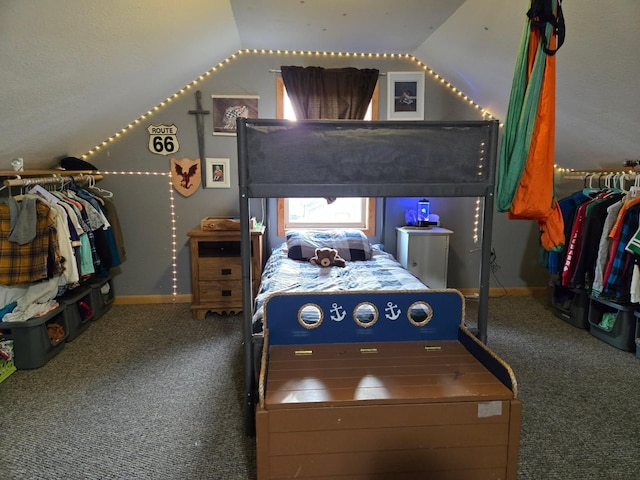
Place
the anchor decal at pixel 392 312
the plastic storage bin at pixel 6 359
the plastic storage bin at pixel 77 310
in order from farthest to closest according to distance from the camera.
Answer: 1. the plastic storage bin at pixel 77 310
2. the plastic storage bin at pixel 6 359
3. the anchor decal at pixel 392 312

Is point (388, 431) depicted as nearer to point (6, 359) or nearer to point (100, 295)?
point (6, 359)

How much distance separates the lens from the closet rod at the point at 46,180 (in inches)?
103

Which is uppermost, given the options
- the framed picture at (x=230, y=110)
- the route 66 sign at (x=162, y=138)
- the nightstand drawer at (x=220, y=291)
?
the framed picture at (x=230, y=110)

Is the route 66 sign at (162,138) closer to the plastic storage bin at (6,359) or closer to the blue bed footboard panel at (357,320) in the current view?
the plastic storage bin at (6,359)

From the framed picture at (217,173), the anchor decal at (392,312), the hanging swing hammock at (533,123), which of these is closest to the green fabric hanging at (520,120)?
the hanging swing hammock at (533,123)

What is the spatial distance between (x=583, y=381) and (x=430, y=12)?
2.58m

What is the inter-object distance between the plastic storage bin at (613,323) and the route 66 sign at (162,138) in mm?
3742

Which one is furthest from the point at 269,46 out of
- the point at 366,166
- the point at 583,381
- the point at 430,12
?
the point at 583,381

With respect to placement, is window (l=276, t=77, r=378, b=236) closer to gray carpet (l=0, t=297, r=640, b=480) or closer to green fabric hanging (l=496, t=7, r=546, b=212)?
gray carpet (l=0, t=297, r=640, b=480)

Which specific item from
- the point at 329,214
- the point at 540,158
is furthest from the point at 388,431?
the point at 329,214

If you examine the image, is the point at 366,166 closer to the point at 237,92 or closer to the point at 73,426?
the point at 73,426

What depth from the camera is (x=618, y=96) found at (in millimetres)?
2518

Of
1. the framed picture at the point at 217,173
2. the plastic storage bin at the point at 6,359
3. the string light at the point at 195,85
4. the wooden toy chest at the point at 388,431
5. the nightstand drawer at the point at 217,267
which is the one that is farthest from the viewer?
the framed picture at the point at 217,173

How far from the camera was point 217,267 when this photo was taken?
140 inches
